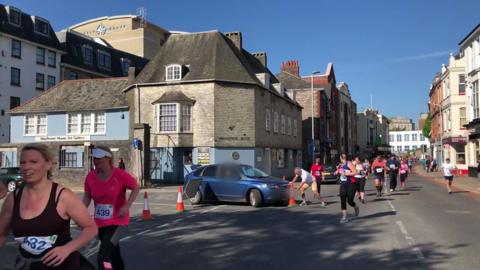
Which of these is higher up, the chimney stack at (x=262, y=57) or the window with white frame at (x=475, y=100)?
the chimney stack at (x=262, y=57)

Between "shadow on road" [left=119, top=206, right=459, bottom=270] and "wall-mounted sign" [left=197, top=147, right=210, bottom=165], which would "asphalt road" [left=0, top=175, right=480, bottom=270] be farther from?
"wall-mounted sign" [left=197, top=147, right=210, bottom=165]

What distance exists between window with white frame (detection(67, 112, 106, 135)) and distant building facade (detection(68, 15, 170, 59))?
30.5 metres

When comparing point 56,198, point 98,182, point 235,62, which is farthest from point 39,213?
point 235,62

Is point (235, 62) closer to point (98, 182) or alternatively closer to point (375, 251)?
point (375, 251)

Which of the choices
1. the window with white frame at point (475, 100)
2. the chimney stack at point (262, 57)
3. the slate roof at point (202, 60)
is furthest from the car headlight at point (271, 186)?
the chimney stack at point (262, 57)

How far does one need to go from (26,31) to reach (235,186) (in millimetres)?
36159

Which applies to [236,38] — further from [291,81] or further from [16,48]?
[16,48]

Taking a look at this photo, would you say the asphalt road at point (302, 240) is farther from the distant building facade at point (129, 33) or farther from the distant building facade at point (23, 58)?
the distant building facade at point (129, 33)

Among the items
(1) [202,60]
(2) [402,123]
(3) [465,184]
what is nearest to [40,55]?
(1) [202,60]

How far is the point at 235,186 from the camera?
56.4 feet

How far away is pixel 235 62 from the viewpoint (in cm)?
3388

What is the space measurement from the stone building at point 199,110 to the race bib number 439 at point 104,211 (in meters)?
25.1

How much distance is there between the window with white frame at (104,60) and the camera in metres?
52.7

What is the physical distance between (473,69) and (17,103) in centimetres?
3819
